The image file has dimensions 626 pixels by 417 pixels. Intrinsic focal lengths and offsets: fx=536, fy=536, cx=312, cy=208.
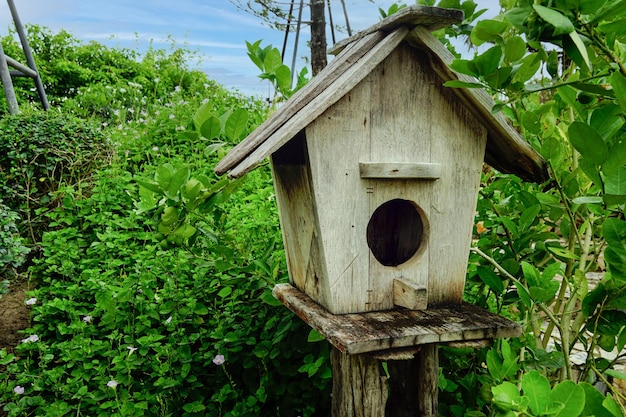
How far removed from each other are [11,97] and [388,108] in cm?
589

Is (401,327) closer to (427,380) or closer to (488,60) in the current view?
(427,380)

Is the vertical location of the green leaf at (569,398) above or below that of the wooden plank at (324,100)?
below

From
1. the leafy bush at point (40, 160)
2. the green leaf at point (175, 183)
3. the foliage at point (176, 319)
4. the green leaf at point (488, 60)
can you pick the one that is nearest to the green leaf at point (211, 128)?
the foliage at point (176, 319)

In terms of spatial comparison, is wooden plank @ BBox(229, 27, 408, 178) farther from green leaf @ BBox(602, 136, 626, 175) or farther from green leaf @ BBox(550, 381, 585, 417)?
green leaf @ BBox(550, 381, 585, 417)

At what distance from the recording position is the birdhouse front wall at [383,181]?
1572 millimetres

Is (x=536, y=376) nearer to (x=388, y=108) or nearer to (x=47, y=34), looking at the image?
(x=388, y=108)

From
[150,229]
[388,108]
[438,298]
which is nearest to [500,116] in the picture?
[388,108]

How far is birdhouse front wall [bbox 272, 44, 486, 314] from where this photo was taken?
157 centimetres

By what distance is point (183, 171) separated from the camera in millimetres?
1736

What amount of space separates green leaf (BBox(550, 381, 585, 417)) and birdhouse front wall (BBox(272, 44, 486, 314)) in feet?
2.14

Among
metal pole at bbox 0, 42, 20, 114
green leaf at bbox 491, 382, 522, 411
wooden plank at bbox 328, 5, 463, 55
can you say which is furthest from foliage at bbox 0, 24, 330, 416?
metal pole at bbox 0, 42, 20, 114

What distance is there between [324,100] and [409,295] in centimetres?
63

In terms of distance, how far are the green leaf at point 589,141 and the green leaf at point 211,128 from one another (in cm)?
113

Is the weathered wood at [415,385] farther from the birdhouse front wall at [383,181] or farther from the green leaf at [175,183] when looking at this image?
the green leaf at [175,183]
